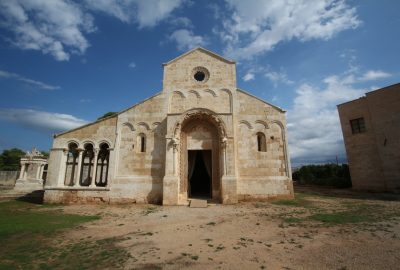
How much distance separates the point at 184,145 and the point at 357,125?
60.0 feet

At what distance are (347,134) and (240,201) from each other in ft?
52.0

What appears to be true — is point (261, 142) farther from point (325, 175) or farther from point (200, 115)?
point (325, 175)

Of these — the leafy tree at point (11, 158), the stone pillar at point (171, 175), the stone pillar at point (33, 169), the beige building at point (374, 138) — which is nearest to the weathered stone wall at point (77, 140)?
the stone pillar at point (171, 175)

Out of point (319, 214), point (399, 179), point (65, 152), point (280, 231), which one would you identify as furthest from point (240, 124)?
point (399, 179)

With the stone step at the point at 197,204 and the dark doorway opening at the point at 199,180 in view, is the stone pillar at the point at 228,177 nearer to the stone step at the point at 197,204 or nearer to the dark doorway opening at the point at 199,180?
the stone step at the point at 197,204

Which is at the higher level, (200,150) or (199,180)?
(200,150)

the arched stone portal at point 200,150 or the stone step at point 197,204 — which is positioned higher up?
the arched stone portal at point 200,150

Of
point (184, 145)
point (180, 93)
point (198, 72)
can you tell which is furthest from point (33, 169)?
point (198, 72)

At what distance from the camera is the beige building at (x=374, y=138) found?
18844mm

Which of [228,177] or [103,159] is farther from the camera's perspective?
[103,159]

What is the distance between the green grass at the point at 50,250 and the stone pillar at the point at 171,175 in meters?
5.90

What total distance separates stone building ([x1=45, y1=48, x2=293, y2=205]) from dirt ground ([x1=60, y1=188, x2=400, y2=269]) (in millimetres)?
3761

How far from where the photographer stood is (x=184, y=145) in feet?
52.7

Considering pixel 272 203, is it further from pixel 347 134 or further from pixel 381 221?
pixel 347 134
